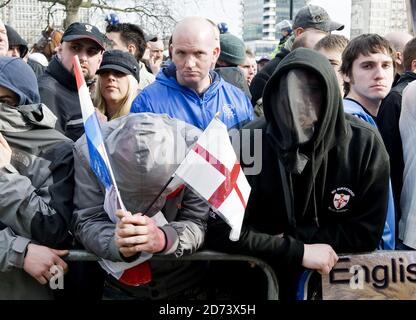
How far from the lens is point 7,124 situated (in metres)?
2.98

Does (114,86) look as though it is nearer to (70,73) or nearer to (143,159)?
(70,73)

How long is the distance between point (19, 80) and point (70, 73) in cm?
167

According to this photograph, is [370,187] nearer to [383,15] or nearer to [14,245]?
[14,245]

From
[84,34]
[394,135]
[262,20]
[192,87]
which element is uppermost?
[262,20]

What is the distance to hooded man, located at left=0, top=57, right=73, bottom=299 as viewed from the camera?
280 centimetres

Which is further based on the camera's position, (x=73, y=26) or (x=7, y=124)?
(x=73, y=26)

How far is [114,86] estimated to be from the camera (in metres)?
4.70

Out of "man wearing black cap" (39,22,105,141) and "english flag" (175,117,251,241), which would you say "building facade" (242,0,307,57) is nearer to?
"man wearing black cap" (39,22,105,141)

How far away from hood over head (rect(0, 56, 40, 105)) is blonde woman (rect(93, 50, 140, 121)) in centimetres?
146

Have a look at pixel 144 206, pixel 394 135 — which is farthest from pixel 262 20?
pixel 144 206

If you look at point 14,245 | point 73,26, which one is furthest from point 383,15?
point 14,245

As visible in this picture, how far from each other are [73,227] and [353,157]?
52.7 inches
